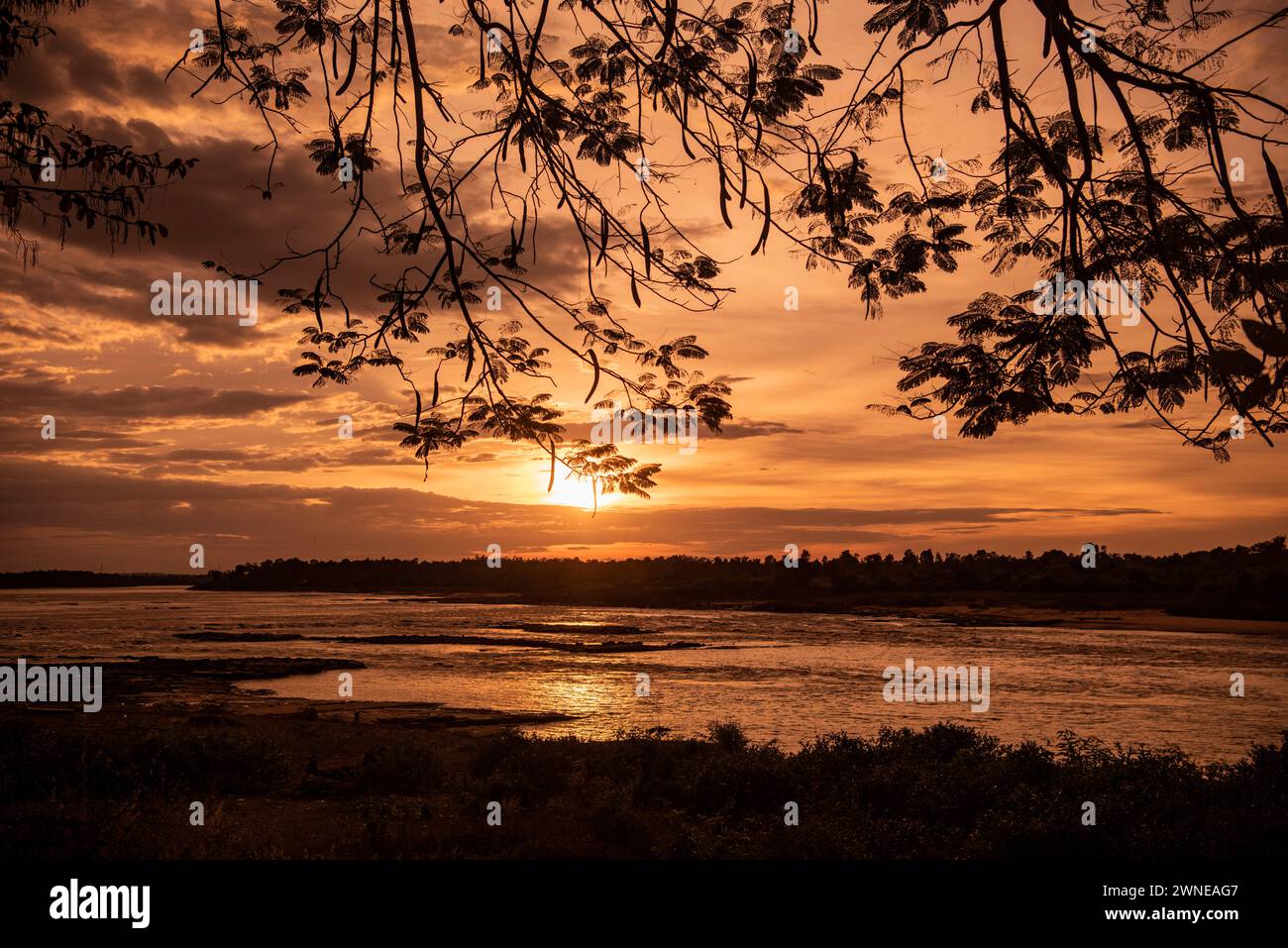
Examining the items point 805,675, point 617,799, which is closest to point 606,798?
point 617,799

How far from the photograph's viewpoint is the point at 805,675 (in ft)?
144

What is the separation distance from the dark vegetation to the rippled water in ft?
30.7

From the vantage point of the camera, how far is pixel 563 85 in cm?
757

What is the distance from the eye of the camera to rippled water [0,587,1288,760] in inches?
1188

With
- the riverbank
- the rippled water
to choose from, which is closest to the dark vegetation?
the riverbank

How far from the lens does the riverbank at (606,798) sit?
11172mm

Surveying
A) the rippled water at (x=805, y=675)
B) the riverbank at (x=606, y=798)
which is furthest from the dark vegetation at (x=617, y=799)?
the rippled water at (x=805, y=675)

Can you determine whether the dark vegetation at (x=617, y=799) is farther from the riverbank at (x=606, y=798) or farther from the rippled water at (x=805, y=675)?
the rippled water at (x=805, y=675)

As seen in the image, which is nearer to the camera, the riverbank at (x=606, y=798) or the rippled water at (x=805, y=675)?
the riverbank at (x=606, y=798)

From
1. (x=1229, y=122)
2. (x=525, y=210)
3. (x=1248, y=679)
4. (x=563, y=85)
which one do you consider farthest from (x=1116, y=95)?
(x=1248, y=679)

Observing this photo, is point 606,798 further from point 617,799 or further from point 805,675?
point 805,675

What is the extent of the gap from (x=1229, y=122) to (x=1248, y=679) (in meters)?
45.7

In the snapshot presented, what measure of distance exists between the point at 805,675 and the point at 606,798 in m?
31.5

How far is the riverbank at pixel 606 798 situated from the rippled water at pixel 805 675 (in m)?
8.97
